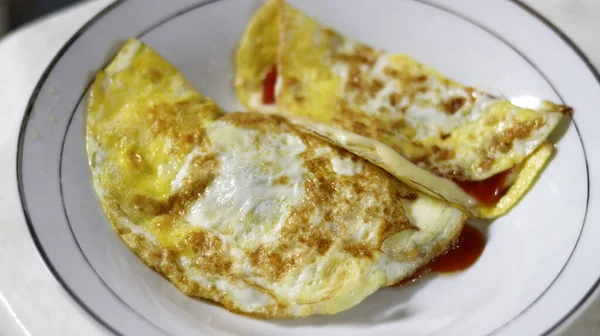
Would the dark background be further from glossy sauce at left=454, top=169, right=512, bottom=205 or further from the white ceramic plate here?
glossy sauce at left=454, top=169, right=512, bottom=205

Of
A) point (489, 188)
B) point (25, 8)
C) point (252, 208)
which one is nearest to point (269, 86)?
point (252, 208)

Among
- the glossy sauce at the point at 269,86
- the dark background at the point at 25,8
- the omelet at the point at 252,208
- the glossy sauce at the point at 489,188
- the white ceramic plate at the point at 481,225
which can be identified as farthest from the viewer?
the dark background at the point at 25,8

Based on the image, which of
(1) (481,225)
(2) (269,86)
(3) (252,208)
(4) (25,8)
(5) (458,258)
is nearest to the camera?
(3) (252,208)

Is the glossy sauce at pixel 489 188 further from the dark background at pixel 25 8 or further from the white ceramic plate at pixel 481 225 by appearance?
the dark background at pixel 25 8

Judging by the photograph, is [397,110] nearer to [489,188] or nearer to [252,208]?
[489,188]

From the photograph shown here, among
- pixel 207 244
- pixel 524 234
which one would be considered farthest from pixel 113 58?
pixel 524 234

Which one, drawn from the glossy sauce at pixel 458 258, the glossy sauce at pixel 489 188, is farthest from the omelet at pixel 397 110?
the glossy sauce at pixel 458 258
